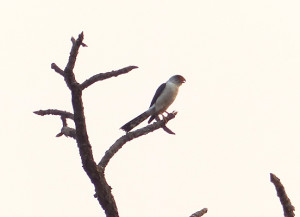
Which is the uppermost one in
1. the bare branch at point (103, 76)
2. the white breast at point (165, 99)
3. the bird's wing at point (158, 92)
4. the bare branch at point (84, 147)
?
the bird's wing at point (158, 92)

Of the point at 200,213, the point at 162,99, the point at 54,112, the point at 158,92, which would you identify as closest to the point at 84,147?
the point at 54,112

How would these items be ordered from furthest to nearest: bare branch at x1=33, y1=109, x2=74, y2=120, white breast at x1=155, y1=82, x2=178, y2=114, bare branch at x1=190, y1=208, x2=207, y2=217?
1. white breast at x1=155, y1=82, x2=178, y2=114
2. bare branch at x1=33, y1=109, x2=74, y2=120
3. bare branch at x1=190, y1=208, x2=207, y2=217

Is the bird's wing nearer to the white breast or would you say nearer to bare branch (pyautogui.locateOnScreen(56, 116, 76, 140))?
the white breast

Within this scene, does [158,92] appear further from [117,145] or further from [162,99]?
[117,145]

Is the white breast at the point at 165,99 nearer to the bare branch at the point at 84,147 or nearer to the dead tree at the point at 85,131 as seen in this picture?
the dead tree at the point at 85,131

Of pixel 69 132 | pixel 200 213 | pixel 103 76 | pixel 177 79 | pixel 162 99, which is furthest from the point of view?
pixel 177 79

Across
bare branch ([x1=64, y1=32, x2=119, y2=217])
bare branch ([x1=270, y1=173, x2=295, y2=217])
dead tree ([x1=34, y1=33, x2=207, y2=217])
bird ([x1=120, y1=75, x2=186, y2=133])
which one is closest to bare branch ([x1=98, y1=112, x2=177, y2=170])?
dead tree ([x1=34, y1=33, x2=207, y2=217])

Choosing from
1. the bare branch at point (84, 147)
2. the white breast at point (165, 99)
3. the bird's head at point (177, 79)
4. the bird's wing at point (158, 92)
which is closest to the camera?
the bare branch at point (84, 147)

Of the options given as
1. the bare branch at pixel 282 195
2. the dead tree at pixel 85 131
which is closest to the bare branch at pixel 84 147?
the dead tree at pixel 85 131

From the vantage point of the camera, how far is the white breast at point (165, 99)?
33.8ft

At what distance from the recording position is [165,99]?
1038cm

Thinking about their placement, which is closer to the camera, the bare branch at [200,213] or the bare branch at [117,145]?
the bare branch at [200,213]

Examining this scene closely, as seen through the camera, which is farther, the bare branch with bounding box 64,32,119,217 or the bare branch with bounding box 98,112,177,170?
the bare branch with bounding box 98,112,177,170

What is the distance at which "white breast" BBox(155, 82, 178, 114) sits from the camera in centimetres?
1030
